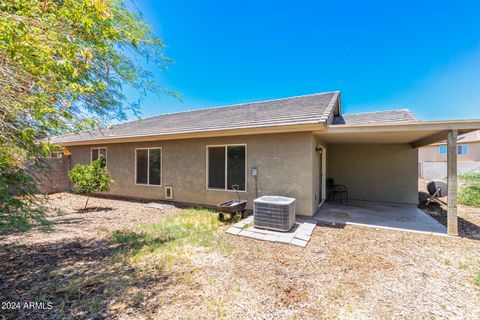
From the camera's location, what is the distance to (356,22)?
773 cm

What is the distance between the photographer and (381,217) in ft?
19.6

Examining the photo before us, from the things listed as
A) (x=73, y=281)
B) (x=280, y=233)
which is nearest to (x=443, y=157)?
(x=280, y=233)

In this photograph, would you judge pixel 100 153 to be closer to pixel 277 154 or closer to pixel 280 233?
pixel 277 154

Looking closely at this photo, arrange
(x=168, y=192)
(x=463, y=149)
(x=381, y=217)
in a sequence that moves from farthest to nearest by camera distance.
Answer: (x=463, y=149) < (x=168, y=192) < (x=381, y=217)

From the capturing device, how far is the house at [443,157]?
15.4 meters

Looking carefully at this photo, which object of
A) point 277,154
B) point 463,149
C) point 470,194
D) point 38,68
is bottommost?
point 470,194

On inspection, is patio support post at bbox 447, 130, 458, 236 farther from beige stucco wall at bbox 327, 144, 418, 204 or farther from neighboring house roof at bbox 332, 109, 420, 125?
beige stucco wall at bbox 327, 144, 418, 204

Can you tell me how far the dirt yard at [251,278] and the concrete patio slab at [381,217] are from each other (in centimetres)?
67

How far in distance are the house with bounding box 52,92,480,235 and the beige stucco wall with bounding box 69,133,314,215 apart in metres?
0.03

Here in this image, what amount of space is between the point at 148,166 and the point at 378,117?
33.4 ft

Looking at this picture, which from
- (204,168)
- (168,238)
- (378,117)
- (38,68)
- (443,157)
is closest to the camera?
(38,68)

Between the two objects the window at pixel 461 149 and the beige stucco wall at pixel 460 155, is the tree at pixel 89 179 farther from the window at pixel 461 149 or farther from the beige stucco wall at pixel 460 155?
the window at pixel 461 149

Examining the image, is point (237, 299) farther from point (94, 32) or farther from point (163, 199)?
point (163, 199)

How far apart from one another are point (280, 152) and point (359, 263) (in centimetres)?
338
